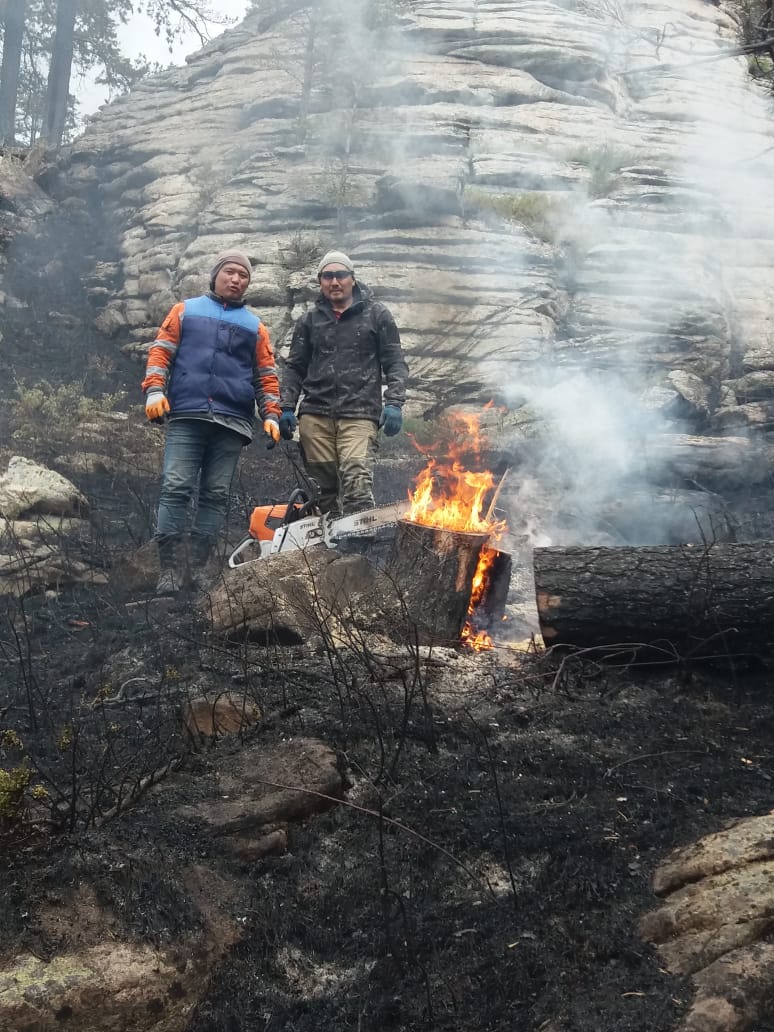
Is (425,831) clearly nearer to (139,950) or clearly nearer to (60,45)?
(139,950)

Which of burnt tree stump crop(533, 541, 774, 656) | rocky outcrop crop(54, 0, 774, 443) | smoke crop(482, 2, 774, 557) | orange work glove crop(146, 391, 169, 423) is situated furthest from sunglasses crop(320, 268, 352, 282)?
rocky outcrop crop(54, 0, 774, 443)

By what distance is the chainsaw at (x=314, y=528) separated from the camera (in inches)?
230

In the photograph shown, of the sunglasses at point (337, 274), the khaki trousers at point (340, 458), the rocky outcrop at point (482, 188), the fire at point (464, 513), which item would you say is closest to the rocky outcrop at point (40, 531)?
the khaki trousers at point (340, 458)

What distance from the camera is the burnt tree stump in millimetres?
4375

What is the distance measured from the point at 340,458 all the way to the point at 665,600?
9.55 feet

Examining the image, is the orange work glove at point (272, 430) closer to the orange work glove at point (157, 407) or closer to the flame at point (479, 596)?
the orange work glove at point (157, 407)

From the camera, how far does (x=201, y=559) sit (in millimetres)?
6336

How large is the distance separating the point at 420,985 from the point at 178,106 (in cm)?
1792

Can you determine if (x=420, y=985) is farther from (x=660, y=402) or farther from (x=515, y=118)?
(x=515, y=118)

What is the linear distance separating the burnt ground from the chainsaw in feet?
4.29

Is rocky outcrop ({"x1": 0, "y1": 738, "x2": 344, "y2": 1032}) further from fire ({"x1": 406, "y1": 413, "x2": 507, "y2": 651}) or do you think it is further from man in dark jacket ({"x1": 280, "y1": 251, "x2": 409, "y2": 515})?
man in dark jacket ({"x1": 280, "y1": 251, "x2": 409, "y2": 515})

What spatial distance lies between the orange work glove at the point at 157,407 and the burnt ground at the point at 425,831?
1.97 m

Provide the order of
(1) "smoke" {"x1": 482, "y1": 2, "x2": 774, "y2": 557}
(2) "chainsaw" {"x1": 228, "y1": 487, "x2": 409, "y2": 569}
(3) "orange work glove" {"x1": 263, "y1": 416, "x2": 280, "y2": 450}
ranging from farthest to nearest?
(1) "smoke" {"x1": 482, "y1": 2, "x2": 774, "y2": 557} → (3) "orange work glove" {"x1": 263, "y1": 416, "x2": 280, "y2": 450} → (2) "chainsaw" {"x1": 228, "y1": 487, "x2": 409, "y2": 569}

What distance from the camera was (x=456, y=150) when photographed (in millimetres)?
14750
